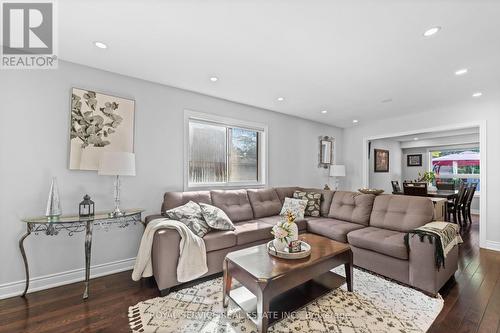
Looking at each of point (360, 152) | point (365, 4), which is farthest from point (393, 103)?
point (365, 4)

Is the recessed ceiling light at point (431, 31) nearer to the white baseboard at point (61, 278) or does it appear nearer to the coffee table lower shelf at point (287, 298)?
the coffee table lower shelf at point (287, 298)

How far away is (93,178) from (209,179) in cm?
165

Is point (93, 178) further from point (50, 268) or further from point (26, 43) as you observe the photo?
point (26, 43)

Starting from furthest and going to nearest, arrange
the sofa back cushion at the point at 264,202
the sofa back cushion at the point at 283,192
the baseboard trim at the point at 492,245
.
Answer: the sofa back cushion at the point at 283,192
the sofa back cushion at the point at 264,202
the baseboard trim at the point at 492,245

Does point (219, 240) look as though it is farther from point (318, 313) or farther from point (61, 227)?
point (61, 227)

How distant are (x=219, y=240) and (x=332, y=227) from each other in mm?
1643

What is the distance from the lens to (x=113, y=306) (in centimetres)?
203

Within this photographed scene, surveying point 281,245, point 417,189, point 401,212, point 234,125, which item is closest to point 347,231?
point 401,212

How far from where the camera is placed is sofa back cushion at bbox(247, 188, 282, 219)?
12.0ft

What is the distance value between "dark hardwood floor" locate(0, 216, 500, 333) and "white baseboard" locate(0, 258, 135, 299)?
0.28 feet

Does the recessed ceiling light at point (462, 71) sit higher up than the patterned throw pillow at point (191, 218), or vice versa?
the recessed ceiling light at point (462, 71)

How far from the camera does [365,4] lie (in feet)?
5.39

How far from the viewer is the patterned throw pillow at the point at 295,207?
11.8 feet

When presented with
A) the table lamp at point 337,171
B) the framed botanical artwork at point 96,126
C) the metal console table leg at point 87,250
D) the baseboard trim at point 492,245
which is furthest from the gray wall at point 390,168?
the metal console table leg at point 87,250
